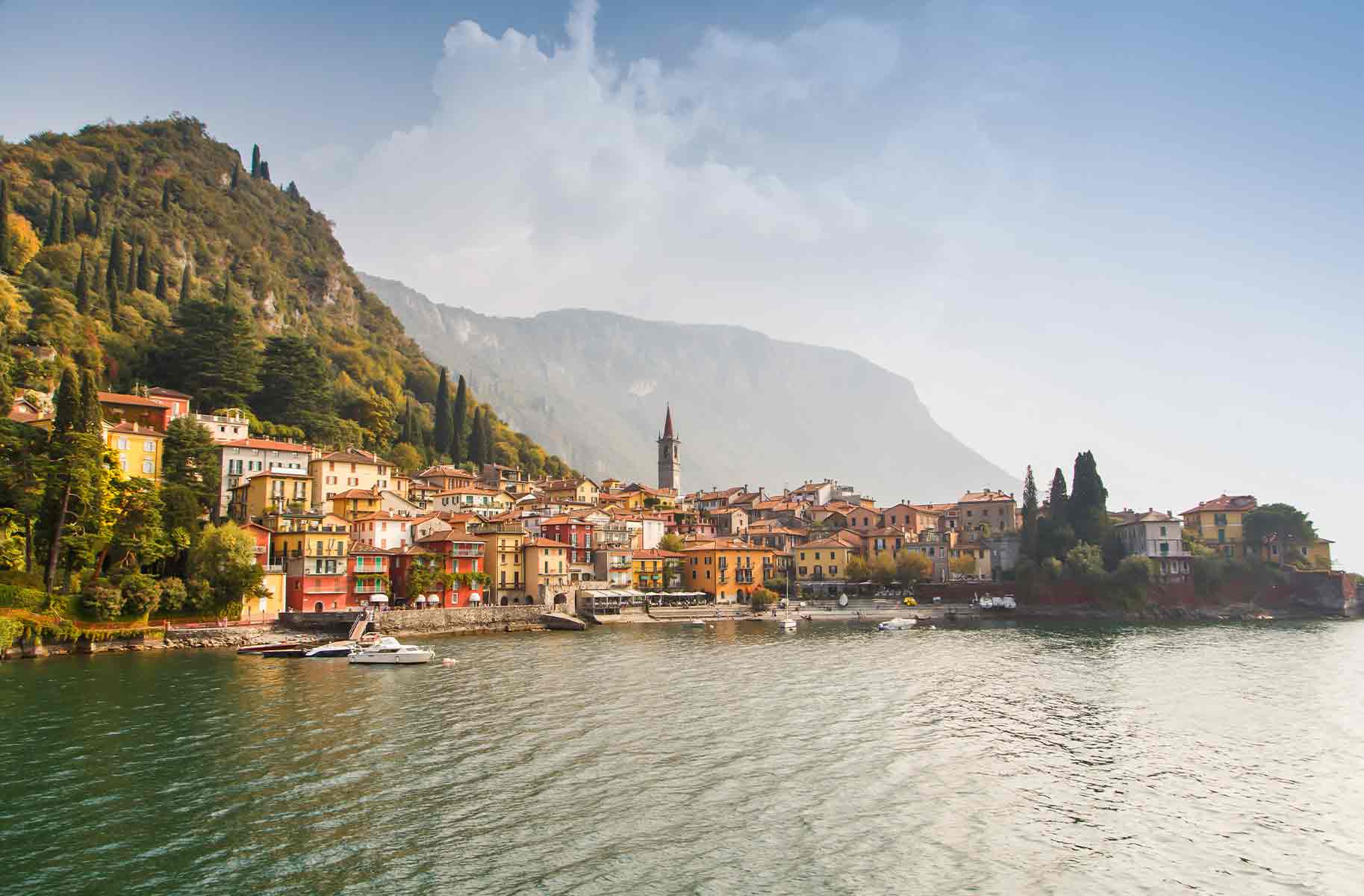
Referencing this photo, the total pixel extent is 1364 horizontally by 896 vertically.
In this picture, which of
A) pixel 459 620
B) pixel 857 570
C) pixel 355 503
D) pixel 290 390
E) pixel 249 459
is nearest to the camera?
pixel 459 620

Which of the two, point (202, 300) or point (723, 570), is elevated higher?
point (202, 300)

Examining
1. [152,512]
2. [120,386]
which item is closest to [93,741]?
[152,512]

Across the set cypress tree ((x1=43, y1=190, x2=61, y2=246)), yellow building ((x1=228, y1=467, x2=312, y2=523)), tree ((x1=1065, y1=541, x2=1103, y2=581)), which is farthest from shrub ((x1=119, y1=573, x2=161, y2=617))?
tree ((x1=1065, y1=541, x2=1103, y2=581))

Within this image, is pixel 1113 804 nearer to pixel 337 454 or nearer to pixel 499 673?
pixel 499 673

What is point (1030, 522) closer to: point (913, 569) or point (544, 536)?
point (913, 569)

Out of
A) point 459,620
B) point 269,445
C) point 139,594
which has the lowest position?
point 459,620

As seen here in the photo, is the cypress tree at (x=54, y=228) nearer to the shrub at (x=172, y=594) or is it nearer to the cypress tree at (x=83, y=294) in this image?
the cypress tree at (x=83, y=294)

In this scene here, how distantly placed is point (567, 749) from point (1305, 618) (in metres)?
81.4

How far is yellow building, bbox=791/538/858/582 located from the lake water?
51838mm

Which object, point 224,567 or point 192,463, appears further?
point 192,463

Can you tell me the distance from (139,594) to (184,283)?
73404 mm

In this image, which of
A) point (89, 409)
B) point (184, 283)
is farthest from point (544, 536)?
point (184, 283)

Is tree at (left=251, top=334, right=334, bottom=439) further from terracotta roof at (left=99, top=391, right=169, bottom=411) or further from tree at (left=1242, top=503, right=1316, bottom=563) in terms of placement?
tree at (left=1242, top=503, right=1316, bottom=563)

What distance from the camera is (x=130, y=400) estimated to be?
68.2 meters
